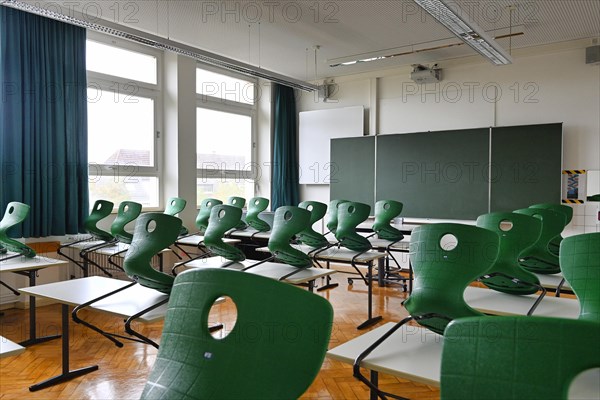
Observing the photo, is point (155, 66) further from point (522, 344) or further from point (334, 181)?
point (522, 344)

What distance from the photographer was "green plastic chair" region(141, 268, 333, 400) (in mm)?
A: 1041

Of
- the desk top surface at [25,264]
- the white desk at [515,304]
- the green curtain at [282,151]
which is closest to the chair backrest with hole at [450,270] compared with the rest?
the white desk at [515,304]

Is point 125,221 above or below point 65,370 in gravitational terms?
above

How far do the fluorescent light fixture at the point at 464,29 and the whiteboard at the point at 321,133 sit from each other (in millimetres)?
2837

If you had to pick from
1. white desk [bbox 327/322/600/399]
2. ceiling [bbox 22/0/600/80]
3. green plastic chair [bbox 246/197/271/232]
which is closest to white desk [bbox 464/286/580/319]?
white desk [bbox 327/322/600/399]

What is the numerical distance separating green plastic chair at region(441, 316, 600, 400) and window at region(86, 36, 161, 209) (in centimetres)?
603

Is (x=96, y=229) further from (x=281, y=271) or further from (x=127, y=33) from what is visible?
(x=281, y=271)

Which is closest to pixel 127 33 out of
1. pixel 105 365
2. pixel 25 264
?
pixel 25 264

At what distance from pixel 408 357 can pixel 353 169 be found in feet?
21.3

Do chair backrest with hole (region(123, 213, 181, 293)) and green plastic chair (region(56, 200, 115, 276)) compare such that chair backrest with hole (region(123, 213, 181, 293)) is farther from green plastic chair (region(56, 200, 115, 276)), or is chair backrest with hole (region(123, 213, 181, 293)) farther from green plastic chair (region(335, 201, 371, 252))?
green plastic chair (region(56, 200, 115, 276))

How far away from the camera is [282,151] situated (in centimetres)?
871

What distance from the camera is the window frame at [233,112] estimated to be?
7.67m

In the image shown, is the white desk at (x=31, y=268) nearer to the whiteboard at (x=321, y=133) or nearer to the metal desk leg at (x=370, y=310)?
the metal desk leg at (x=370, y=310)

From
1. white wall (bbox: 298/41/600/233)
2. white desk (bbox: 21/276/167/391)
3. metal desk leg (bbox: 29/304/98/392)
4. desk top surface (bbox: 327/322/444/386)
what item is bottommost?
metal desk leg (bbox: 29/304/98/392)
